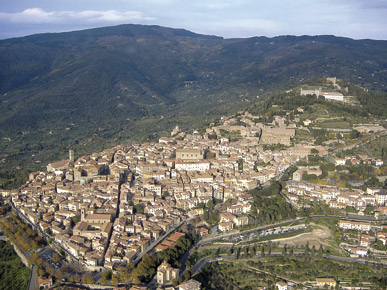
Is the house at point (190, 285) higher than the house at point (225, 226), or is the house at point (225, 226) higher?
the house at point (225, 226)

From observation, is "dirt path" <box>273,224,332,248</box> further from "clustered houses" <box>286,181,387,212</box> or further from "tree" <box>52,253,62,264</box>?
"tree" <box>52,253,62,264</box>

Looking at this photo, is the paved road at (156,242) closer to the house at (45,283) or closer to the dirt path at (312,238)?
the house at (45,283)

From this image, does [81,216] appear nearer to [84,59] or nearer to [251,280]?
[251,280]

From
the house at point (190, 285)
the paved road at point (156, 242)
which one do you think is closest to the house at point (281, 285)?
the house at point (190, 285)

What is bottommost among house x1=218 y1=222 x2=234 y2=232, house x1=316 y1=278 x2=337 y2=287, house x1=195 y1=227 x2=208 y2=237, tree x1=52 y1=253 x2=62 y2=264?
house x1=316 y1=278 x2=337 y2=287

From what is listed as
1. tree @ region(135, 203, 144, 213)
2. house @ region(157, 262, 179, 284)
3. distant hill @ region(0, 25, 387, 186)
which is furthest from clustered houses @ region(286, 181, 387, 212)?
distant hill @ region(0, 25, 387, 186)

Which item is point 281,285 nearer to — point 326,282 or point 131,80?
A: point 326,282

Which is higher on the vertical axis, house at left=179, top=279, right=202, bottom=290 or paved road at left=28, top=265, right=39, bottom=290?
house at left=179, top=279, right=202, bottom=290

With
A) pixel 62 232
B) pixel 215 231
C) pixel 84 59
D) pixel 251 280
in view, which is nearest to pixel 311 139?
pixel 215 231
